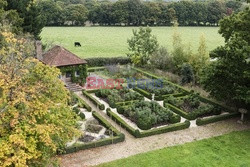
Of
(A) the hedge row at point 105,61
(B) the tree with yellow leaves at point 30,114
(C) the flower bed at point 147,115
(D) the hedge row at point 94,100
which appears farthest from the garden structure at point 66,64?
(B) the tree with yellow leaves at point 30,114

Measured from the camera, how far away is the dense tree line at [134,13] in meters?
92.2

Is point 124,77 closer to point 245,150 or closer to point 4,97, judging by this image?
point 245,150

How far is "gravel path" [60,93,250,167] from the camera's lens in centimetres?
1738

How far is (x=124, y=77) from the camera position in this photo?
37.7 m

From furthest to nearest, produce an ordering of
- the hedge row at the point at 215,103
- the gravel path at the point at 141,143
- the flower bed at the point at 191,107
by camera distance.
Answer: the hedge row at the point at 215,103, the flower bed at the point at 191,107, the gravel path at the point at 141,143

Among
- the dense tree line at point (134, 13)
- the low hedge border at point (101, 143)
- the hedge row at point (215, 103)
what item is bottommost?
the low hedge border at point (101, 143)

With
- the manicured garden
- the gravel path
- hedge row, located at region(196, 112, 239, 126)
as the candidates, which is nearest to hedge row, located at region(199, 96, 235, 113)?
the manicured garden

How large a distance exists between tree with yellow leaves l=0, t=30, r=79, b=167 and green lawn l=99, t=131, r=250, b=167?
5658mm

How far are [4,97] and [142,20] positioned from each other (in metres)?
89.6

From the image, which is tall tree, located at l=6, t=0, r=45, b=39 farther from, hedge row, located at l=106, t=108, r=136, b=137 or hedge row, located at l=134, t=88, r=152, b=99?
Answer: hedge row, located at l=106, t=108, r=136, b=137

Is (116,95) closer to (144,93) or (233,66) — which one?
(144,93)

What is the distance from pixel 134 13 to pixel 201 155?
83345 millimetres

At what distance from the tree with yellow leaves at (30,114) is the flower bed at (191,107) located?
528 inches

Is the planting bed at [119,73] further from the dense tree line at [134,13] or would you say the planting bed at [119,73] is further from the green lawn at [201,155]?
the dense tree line at [134,13]
